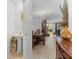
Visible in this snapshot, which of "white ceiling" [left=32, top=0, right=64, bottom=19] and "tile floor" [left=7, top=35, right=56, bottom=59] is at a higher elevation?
"white ceiling" [left=32, top=0, right=64, bottom=19]

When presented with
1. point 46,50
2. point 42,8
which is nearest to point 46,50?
point 46,50

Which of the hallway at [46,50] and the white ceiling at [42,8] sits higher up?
the white ceiling at [42,8]

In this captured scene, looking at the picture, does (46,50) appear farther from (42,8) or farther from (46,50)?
(42,8)

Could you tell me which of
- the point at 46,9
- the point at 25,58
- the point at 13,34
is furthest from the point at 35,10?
the point at 25,58

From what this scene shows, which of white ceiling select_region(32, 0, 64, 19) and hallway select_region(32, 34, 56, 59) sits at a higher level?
white ceiling select_region(32, 0, 64, 19)

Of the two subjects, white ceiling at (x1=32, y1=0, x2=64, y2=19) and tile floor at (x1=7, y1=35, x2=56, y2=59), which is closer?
tile floor at (x1=7, y1=35, x2=56, y2=59)

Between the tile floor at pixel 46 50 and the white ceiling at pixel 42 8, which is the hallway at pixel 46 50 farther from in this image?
the white ceiling at pixel 42 8

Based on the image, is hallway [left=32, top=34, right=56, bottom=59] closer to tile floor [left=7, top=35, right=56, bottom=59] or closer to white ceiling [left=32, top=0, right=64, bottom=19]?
tile floor [left=7, top=35, right=56, bottom=59]

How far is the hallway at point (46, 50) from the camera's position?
492cm

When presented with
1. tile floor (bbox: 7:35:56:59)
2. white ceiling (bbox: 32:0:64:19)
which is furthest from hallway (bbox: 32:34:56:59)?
white ceiling (bbox: 32:0:64:19)

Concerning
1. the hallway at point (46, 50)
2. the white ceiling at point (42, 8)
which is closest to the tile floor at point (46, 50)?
the hallway at point (46, 50)

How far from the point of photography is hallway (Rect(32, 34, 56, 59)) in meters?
4.92
